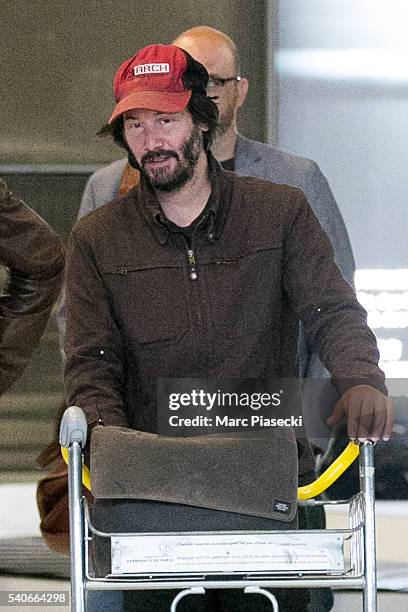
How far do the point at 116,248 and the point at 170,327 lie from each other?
18 centimetres

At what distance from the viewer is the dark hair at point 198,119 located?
9.48ft

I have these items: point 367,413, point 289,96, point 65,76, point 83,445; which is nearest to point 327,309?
point 367,413

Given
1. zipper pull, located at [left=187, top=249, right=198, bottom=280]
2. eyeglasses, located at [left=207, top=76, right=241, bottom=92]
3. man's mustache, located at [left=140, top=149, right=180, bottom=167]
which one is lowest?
zipper pull, located at [left=187, top=249, right=198, bottom=280]

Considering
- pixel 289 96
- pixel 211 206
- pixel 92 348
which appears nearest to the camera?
pixel 92 348

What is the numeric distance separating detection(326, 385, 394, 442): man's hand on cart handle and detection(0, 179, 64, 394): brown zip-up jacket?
1286 millimetres

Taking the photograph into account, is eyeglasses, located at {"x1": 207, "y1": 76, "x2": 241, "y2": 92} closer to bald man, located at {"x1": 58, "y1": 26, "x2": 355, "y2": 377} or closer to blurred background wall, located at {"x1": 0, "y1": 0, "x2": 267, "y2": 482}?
bald man, located at {"x1": 58, "y1": 26, "x2": 355, "y2": 377}

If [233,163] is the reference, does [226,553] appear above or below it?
below

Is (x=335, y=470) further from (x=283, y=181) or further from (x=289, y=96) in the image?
(x=289, y=96)

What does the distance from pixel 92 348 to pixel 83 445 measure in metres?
0.44

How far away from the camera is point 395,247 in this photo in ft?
12.2

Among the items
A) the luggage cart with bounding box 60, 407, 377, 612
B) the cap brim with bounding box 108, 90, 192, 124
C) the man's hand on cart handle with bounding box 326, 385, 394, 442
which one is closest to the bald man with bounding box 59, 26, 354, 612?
the cap brim with bounding box 108, 90, 192, 124

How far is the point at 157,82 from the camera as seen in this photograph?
2.82 meters

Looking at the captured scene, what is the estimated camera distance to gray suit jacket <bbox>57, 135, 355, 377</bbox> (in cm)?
360

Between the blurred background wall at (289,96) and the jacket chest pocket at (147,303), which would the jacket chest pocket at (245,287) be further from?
the blurred background wall at (289,96)
